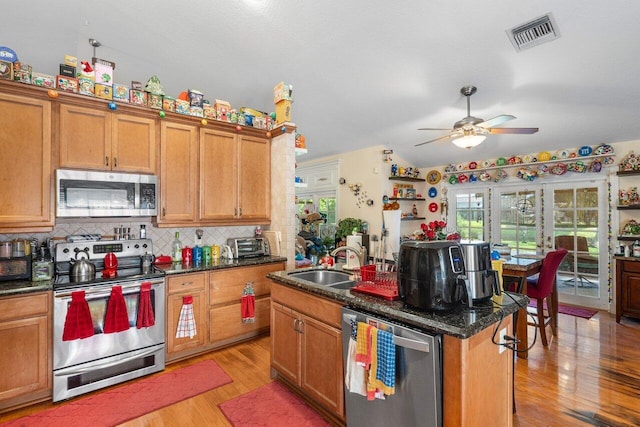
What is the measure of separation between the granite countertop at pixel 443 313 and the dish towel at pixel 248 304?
57.8 inches

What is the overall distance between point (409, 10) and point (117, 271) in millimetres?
3308

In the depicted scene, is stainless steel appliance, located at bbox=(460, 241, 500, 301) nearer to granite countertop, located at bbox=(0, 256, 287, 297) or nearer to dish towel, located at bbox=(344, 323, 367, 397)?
dish towel, located at bbox=(344, 323, 367, 397)

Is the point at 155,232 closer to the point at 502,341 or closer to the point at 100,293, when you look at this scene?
the point at 100,293

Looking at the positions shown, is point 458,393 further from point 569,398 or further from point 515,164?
point 515,164

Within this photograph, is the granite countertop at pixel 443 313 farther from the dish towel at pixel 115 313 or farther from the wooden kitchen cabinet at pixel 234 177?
the wooden kitchen cabinet at pixel 234 177

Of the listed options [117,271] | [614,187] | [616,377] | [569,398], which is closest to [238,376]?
[117,271]

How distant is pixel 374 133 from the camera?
5004mm

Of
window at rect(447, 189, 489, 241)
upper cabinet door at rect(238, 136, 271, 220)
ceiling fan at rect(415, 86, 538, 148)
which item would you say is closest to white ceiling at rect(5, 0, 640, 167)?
ceiling fan at rect(415, 86, 538, 148)

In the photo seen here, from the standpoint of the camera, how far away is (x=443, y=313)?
146 cm

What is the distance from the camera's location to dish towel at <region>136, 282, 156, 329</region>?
8.25 feet

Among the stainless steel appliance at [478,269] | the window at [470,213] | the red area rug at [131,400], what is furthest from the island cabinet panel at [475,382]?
the window at [470,213]

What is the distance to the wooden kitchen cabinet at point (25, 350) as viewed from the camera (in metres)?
2.08

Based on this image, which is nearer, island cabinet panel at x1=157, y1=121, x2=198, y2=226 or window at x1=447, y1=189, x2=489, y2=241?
island cabinet panel at x1=157, y1=121, x2=198, y2=226

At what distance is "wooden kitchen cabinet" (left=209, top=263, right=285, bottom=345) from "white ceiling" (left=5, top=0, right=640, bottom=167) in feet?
7.19
